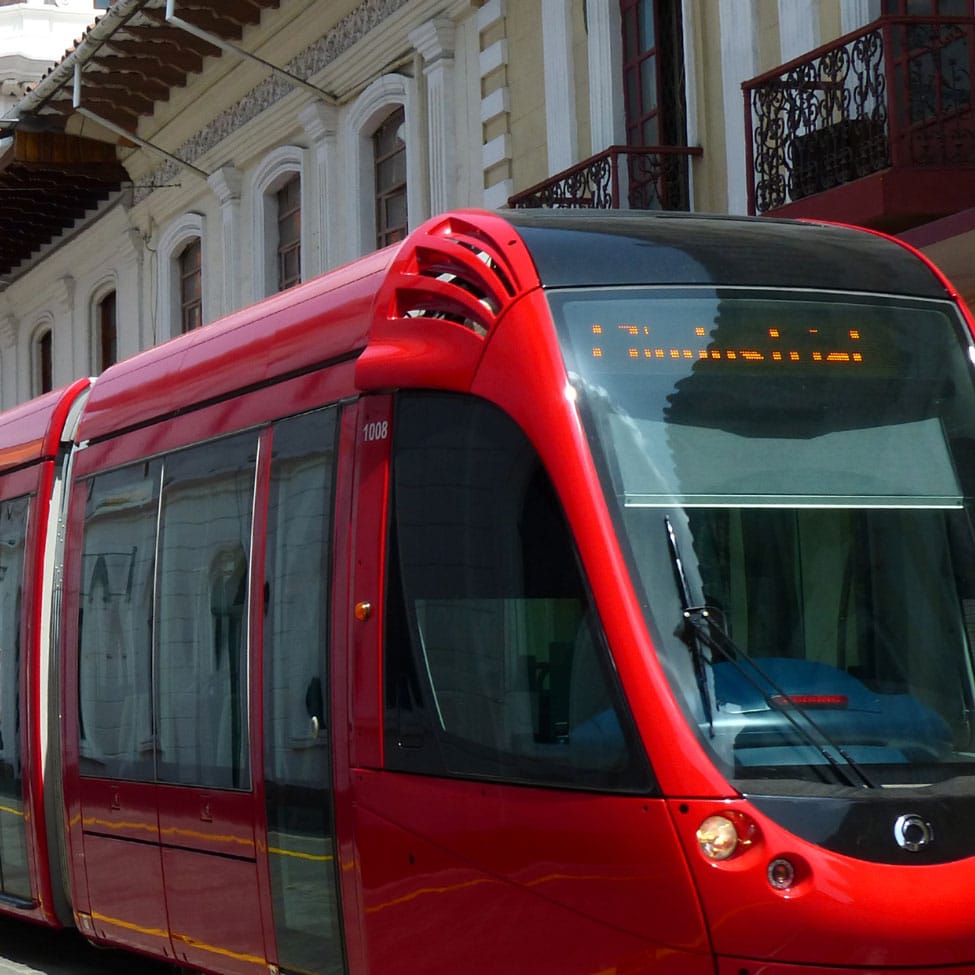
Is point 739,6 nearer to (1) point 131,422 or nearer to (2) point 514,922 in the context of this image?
(1) point 131,422

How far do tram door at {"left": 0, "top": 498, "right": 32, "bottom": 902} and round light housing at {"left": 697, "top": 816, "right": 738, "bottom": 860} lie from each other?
513 centimetres

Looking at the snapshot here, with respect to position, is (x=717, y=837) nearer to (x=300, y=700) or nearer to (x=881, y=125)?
(x=300, y=700)

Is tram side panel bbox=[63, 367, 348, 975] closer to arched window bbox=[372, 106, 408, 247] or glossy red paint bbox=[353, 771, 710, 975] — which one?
glossy red paint bbox=[353, 771, 710, 975]

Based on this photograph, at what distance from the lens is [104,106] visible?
24.5 metres

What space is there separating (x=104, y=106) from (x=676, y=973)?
2081 cm

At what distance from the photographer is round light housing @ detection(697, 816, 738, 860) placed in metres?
5.08

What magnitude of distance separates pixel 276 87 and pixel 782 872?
1824 centimetres

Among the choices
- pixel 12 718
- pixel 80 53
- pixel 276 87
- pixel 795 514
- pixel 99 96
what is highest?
pixel 99 96

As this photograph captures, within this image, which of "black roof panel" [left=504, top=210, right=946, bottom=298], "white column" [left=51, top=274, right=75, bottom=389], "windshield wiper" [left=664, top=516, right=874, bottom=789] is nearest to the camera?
"windshield wiper" [left=664, top=516, right=874, bottom=789]

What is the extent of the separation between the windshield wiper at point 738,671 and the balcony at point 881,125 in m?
7.23

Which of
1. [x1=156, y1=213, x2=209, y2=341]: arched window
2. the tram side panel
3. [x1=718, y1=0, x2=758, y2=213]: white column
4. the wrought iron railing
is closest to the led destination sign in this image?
the tram side panel

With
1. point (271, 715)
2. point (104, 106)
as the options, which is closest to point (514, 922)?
point (271, 715)

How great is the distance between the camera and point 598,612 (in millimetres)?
5418

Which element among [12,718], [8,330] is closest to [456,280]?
[12,718]
